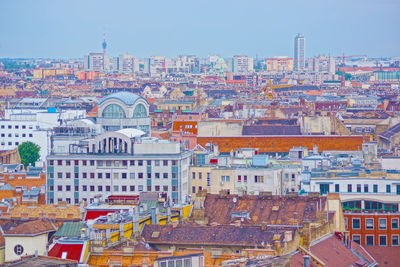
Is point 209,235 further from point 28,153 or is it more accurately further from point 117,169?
point 28,153

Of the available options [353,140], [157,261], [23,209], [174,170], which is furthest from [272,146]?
[157,261]

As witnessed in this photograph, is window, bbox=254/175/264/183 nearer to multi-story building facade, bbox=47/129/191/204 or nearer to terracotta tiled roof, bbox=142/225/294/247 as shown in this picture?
multi-story building facade, bbox=47/129/191/204

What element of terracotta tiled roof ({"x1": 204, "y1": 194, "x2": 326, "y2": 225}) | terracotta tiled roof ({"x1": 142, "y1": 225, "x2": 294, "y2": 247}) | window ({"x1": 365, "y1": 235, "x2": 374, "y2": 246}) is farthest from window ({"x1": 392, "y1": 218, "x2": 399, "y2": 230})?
Answer: terracotta tiled roof ({"x1": 142, "y1": 225, "x2": 294, "y2": 247})

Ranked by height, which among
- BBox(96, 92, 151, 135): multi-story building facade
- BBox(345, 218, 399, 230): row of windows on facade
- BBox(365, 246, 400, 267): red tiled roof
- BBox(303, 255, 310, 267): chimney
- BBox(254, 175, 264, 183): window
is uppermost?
BBox(96, 92, 151, 135): multi-story building facade

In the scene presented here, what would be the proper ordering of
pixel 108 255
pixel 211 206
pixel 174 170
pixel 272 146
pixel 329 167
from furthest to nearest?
1. pixel 272 146
2. pixel 174 170
3. pixel 329 167
4. pixel 211 206
5. pixel 108 255

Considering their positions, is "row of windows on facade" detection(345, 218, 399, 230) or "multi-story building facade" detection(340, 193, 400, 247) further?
"row of windows on facade" detection(345, 218, 399, 230)

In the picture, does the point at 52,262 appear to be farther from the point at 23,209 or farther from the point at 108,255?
the point at 23,209
